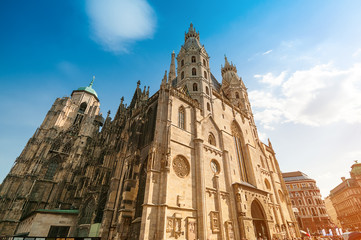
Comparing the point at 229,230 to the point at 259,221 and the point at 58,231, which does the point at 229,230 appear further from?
the point at 58,231

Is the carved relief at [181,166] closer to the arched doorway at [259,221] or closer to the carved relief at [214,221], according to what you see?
the carved relief at [214,221]

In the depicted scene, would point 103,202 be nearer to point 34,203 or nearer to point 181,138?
point 181,138

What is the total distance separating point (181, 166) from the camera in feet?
56.7

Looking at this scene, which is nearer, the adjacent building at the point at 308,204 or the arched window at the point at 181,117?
the arched window at the point at 181,117

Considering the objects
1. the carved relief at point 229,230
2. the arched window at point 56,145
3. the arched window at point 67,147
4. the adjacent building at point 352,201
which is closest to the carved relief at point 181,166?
the carved relief at point 229,230

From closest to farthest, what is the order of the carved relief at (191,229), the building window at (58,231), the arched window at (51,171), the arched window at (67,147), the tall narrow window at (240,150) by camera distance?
the carved relief at (191,229), the building window at (58,231), the tall narrow window at (240,150), the arched window at (51,171), the arched window at (67,147)

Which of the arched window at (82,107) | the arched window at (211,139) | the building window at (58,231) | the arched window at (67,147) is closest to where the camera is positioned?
the building window at (58,231)

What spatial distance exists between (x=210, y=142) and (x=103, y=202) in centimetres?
1493

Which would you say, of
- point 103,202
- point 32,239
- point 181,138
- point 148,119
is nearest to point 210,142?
point 181,138

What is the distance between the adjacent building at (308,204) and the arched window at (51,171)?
198ft

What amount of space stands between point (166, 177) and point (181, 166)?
2622 mm

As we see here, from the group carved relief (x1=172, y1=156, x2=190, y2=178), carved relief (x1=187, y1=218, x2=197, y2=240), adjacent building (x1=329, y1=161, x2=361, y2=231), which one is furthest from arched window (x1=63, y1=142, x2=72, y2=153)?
adjacent building (x1=329, y1=161, x2=361, y2=231)

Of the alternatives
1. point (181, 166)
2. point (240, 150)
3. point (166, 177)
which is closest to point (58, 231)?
point (166, 177)

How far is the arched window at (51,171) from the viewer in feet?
108
